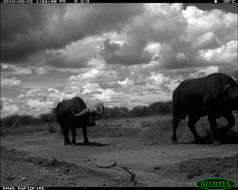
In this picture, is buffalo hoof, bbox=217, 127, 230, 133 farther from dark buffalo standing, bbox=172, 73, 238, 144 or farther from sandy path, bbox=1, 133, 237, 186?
sandy path, bbox=1, 133, 237, 186

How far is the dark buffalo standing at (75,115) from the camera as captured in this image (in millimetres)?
15188

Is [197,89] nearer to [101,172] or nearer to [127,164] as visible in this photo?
[127,164]

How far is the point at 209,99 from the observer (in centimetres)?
1229

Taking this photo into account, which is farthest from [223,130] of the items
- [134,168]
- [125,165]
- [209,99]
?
[134,168]

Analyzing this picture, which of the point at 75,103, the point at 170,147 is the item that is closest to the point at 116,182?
the point at 170,147

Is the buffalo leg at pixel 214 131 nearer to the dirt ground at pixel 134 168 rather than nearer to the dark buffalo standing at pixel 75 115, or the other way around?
the dirt ground at pixel 134 168

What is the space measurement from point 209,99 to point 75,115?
641 cm

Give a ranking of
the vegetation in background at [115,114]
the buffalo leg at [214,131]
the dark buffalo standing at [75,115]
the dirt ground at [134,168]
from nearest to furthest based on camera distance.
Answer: the dirt ground at [134,168] → the buffalo leg at [214,131] → the dark buffalo standing at [75,115] → the vegetation in background at [115,114]

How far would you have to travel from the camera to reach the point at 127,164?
927 centimetres

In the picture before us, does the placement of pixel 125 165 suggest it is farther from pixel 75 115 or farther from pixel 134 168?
pixel 75 115

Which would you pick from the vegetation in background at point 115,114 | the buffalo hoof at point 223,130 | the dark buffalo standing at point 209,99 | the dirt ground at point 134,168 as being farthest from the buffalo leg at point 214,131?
the vegetation in background at point 115,114

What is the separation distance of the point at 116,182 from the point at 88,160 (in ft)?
12.2

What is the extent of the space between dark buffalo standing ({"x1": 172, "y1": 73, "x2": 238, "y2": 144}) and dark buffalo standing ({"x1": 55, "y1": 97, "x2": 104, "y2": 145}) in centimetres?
399

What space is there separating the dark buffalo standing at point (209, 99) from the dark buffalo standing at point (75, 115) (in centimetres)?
399
